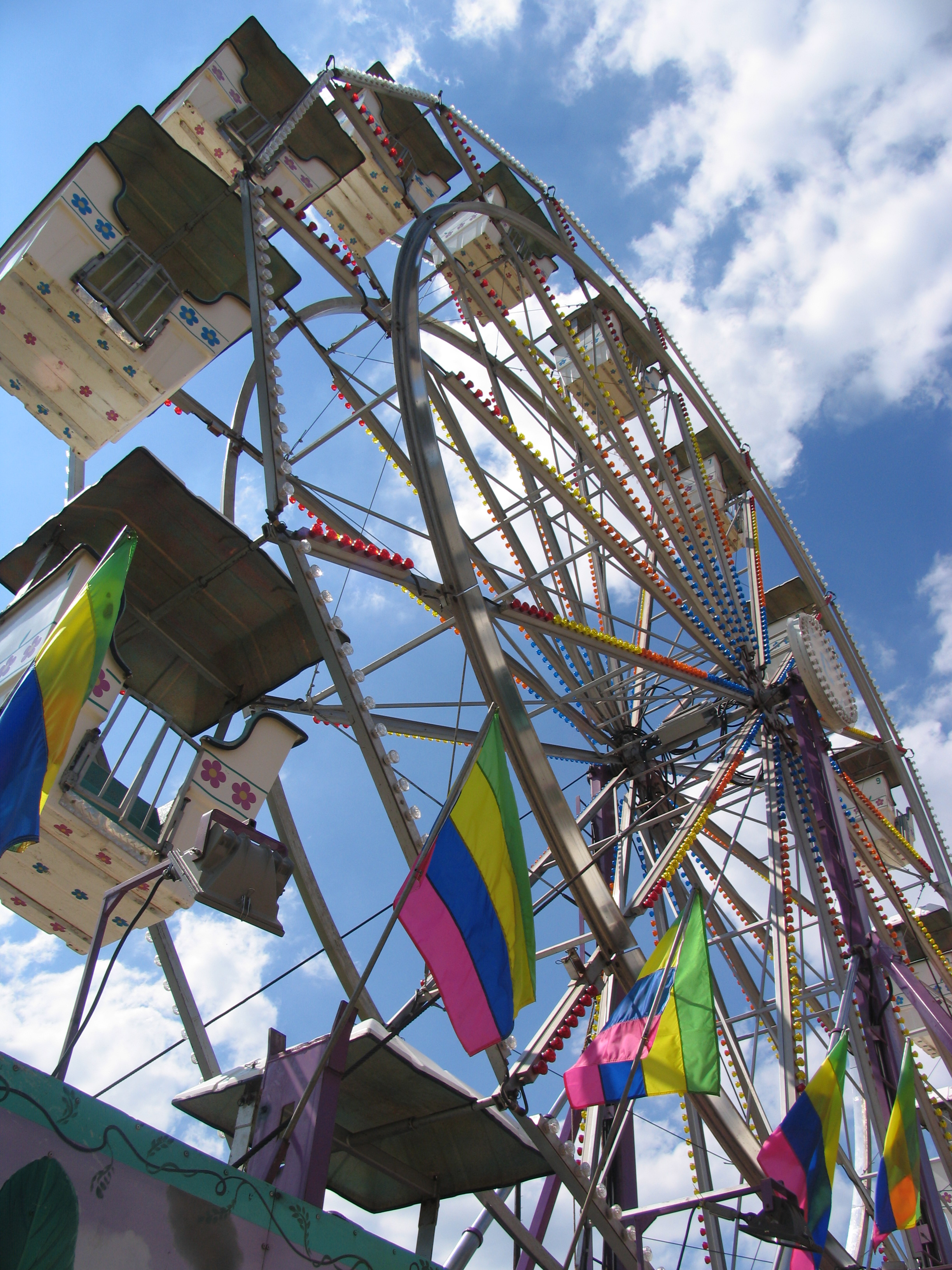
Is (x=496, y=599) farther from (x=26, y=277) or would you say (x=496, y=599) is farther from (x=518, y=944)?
(x=26, y=277)

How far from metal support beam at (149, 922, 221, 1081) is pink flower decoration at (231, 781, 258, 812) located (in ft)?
3.56

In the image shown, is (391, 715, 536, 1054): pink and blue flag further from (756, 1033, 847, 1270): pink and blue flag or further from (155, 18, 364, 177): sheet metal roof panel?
(155, 18, 364, 177): sheet metal roof panel

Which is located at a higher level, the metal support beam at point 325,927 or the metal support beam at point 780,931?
the metal support beam at point 780,931

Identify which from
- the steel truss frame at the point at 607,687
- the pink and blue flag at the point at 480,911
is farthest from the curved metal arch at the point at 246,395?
A: the pink and blue flag at the point at 480,911

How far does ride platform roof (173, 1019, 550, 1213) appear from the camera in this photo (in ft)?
18.1

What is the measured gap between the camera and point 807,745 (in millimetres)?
11961

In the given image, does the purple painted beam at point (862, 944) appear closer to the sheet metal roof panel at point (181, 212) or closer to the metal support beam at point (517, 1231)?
the metal support beam at point (517, 1231)

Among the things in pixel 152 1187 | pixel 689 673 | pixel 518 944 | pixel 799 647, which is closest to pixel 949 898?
pixel 799 647

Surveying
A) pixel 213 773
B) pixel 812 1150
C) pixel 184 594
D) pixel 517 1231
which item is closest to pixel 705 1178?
pixel 812 1150

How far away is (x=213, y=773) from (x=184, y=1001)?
6.06 feet

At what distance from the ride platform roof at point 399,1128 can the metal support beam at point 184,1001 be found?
1380 mm

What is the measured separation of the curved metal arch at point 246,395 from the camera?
32.2 feet

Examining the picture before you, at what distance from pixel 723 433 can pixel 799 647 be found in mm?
4098

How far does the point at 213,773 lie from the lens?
7.74 metres
